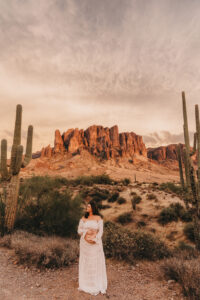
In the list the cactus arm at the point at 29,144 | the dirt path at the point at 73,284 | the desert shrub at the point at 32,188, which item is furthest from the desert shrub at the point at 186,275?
the cactus arm at the point at 29,144

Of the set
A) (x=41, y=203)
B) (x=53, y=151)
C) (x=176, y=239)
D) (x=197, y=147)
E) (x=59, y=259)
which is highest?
(x=53, y=151)

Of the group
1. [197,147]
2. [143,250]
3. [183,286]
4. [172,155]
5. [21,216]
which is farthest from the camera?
[172,155]

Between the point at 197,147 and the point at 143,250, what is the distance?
4.50 metres

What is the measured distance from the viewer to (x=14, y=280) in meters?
4.28

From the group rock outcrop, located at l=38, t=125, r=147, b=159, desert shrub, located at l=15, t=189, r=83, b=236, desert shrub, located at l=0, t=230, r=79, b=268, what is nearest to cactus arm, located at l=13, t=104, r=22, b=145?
desert shrub, located at l=15, t=189, r=83, b=236

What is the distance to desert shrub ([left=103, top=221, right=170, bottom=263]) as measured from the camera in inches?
223

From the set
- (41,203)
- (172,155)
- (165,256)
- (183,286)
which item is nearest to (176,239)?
(165,256)

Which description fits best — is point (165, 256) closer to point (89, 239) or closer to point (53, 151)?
point (89, 239)

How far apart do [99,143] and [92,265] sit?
10097 centimetres

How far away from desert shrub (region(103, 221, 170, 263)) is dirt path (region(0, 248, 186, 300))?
0.42 m

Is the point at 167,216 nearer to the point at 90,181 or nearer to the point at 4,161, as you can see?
the point at 4,161

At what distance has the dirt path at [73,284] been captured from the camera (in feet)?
12.4

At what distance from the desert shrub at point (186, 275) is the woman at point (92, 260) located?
172 centimetres

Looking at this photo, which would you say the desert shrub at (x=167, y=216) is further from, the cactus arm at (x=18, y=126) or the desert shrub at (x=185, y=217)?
the cactus arm at (x=18, y=126)
